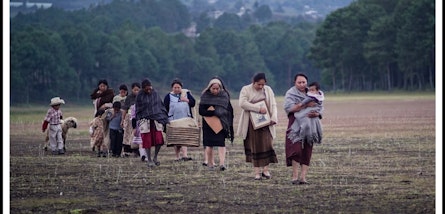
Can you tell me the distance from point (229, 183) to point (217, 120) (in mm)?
2365

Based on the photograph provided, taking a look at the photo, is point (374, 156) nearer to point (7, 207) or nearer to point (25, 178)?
point (25, 178)


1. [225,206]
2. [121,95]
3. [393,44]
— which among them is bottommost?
[225,206]

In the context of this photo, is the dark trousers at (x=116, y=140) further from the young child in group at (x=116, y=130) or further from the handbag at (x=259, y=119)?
the handbag at (x=259, y=119)

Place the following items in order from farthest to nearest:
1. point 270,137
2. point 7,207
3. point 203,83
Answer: point 203,83
point 270,137
point 7,207

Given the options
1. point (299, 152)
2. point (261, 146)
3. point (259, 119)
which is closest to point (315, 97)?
point (299, 152)

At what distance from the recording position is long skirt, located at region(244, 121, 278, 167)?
1500 centimetres

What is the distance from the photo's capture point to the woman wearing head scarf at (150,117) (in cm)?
1720

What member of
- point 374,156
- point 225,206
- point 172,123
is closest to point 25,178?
point 172,123

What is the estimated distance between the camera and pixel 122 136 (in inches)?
768

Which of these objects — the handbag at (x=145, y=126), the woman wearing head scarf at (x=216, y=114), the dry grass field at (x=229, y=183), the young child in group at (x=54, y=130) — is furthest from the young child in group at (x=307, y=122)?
the young child in group at (x=54, y=130)

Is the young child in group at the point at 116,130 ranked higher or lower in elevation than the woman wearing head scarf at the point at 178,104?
lower

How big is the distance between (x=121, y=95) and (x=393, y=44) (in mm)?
71727

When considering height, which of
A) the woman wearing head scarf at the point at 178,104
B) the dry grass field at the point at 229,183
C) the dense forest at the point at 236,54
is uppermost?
the dense forest at the point at 236,54

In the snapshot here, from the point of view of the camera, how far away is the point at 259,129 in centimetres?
1514
